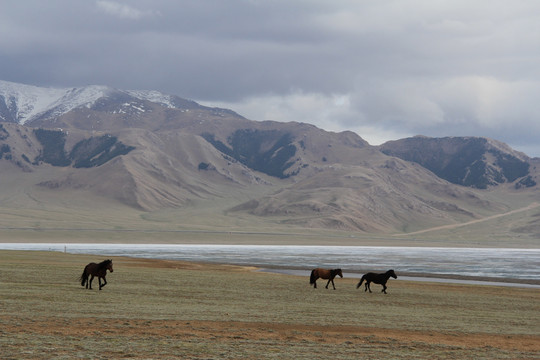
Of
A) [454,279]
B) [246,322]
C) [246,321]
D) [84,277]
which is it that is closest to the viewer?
[246,322]

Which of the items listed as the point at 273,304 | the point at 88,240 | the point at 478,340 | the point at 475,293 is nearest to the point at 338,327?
the point at 478,340

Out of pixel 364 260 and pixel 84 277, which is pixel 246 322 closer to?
pixel 84 277

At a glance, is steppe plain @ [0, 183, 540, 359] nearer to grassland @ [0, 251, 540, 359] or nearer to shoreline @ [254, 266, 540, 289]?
grassland @ [0, 251, 540, 359]

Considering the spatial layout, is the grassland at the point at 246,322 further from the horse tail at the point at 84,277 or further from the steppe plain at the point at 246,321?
the horse tail at the point at 84,277

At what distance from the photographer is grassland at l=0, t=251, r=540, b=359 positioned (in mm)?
19047

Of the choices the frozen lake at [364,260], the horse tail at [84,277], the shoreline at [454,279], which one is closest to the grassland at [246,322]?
the horse tail at [84,277]

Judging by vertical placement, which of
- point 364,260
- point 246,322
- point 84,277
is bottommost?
point 246,322

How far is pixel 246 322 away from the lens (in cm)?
2559

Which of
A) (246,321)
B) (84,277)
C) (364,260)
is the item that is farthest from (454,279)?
(246,321)

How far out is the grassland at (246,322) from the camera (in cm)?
1905

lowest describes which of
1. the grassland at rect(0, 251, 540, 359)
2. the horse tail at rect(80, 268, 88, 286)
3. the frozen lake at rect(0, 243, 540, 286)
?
the grassland at rect(0, 251, 540, 359)

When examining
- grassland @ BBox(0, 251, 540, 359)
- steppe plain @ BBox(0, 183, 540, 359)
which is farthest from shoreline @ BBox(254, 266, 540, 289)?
grassland @ BBox(0, 251, 540, 359)

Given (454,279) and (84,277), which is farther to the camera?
(454,279)

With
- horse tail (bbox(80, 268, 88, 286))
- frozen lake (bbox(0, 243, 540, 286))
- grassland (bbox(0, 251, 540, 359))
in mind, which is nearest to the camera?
grassland (bbox(0, 251, 540, 359))
